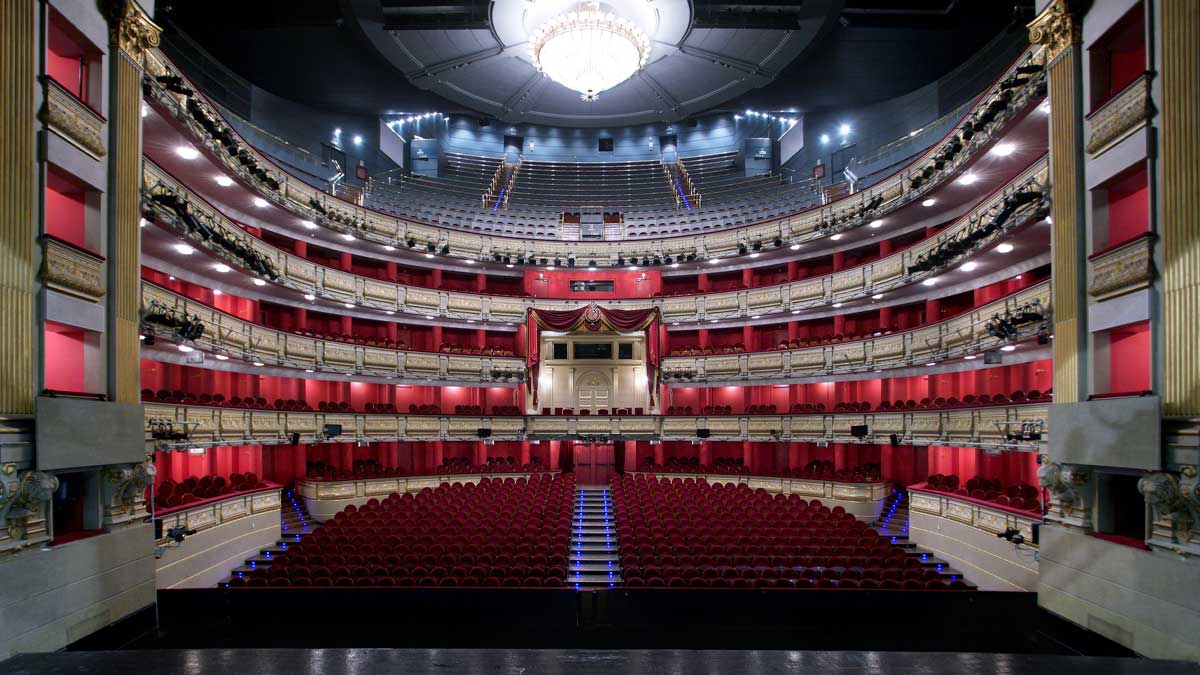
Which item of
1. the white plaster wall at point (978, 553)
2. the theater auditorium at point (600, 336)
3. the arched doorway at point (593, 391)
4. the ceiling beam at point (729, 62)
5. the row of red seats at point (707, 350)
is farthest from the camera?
the arched doorway at point (593, 391)

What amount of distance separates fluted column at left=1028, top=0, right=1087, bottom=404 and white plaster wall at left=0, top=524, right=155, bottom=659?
39.4ft

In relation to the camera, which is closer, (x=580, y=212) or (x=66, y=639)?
(x=66, y=639)

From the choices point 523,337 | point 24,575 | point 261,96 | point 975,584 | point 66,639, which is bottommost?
point 975,584

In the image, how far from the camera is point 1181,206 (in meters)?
6.81

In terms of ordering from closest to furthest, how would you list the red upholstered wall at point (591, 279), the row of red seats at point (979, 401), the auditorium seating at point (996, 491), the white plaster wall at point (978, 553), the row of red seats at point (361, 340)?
the white plaster wall at point (978, 553)
the auditorium seating at point (996, 491)
the row of red seats at point (979, 401)
the row of red seats at point (361, 340)
the red upholstered wall at point (591, 279)

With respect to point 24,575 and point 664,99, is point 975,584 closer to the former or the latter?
point 24,575

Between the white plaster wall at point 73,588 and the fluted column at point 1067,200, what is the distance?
473 inches

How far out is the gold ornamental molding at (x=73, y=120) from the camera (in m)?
7.31

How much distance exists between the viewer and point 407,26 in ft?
61.4

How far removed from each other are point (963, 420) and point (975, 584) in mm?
3349

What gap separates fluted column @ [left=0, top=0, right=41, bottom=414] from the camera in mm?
6688

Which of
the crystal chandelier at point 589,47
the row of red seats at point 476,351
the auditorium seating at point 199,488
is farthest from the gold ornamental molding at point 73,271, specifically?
the row of red seats at point 476,351

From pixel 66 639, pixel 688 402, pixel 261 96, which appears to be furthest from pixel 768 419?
pixel 261 96

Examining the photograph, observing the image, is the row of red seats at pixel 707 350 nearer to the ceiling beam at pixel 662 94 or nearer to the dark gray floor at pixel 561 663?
the ceiling beam at pixel 662 94
